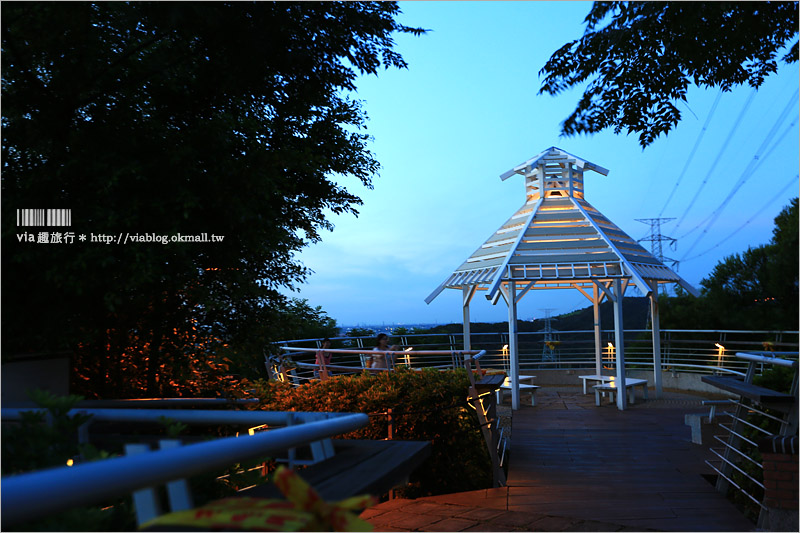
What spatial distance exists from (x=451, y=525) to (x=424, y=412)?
203 cm

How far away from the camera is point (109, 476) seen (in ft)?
3.52

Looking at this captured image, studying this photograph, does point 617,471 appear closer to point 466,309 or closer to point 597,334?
point 466,309

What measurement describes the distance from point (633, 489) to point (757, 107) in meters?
4.57

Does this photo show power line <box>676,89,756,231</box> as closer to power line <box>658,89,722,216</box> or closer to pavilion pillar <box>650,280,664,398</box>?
power line <box>658,89,722,216</box>

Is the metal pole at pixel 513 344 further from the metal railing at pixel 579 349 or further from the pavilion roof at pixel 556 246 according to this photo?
the metal railing at pixel 579 349

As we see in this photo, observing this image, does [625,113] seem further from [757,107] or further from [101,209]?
[101,209]

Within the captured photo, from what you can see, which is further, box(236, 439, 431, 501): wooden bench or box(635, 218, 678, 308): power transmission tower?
box(635, 218, 678, 308): power transmission tower

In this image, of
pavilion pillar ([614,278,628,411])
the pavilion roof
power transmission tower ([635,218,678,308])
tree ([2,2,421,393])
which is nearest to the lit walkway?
pavilion pillar ([614,278,628,411])

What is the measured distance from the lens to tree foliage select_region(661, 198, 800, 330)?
1128cm

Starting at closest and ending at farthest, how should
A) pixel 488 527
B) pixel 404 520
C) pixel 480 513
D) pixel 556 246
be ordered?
1. pixel 488 527
2. pixel 404 520
3. pixel 480 513
4. pixel 556 246

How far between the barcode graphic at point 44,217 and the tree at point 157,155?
0.13 feet

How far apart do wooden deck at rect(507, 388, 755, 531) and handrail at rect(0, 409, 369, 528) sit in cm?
420

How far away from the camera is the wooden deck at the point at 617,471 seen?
5.00 m

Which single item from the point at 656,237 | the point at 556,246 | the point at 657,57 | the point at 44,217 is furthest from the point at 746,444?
the point at 656,237
